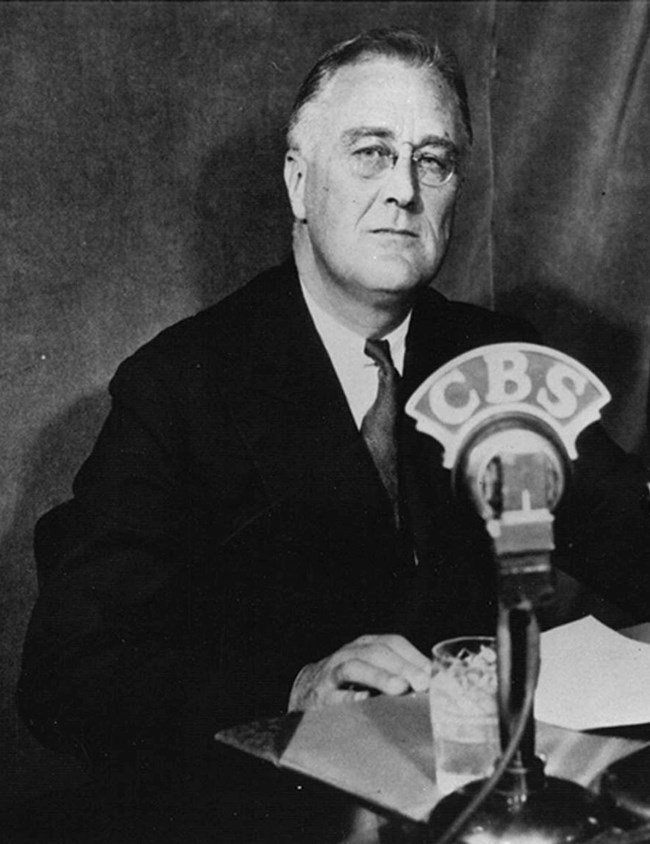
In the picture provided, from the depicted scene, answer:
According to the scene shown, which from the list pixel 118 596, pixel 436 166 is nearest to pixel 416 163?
pixel 436 166

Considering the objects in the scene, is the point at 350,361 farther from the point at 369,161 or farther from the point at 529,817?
the point at 529,817

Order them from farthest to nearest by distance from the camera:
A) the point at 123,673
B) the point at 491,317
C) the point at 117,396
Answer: the point at 491,317 < the point at 117,396 < the point at 123,673

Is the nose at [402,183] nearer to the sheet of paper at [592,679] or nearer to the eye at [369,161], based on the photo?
the eye at [369,161]

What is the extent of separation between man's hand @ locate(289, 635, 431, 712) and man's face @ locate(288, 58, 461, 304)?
0.67 metres

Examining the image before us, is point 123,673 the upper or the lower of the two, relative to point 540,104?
lower

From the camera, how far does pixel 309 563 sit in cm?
164

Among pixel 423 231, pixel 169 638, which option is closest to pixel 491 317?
pixel 423 231

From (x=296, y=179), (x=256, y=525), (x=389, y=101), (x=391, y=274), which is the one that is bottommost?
(x=256, y=525)

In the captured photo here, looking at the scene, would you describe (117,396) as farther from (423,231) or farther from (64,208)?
(423,231)

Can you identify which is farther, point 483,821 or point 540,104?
point 540,104

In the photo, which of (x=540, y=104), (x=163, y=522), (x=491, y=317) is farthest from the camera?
(x=540, y=104)

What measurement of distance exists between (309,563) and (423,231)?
522 millimetres

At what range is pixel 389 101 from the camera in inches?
66.8

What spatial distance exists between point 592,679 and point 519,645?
1.58 feet
